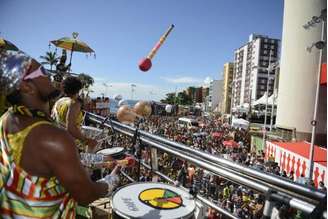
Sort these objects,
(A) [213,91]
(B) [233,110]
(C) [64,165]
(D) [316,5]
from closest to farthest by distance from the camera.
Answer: (C) [64,165], (D) [316,5], (B) [233,110], (A) [213,91]

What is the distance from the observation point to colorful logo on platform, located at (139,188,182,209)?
2.00m

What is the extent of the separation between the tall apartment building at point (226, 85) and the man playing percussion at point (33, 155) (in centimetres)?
12979

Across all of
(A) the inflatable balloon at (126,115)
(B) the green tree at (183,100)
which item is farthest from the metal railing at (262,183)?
(B) the green tree at (183,100)

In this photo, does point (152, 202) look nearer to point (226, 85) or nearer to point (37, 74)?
point (37, 74)

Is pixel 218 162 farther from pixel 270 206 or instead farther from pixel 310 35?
pixel 310 35

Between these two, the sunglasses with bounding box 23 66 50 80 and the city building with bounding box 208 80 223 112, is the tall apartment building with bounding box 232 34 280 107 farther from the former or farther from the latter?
the sunglasses with bounding box 23 66 50 80

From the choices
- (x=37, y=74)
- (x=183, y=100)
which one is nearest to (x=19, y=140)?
(x=37, y=74)

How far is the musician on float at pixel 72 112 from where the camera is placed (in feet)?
11.7

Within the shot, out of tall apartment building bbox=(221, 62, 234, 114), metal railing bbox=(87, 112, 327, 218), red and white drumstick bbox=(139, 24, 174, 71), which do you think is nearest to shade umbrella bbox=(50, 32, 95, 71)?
red and white drumstick bbox=(139, 24, 174, 71)

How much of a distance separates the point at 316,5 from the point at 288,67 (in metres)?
7.96

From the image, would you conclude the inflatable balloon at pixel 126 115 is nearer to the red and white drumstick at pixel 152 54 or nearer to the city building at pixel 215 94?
the red and white drumstick at pixel 152 54

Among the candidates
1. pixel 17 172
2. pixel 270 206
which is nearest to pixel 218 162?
pixel 270 206

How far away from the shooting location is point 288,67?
35938mm

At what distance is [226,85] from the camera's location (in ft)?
460
